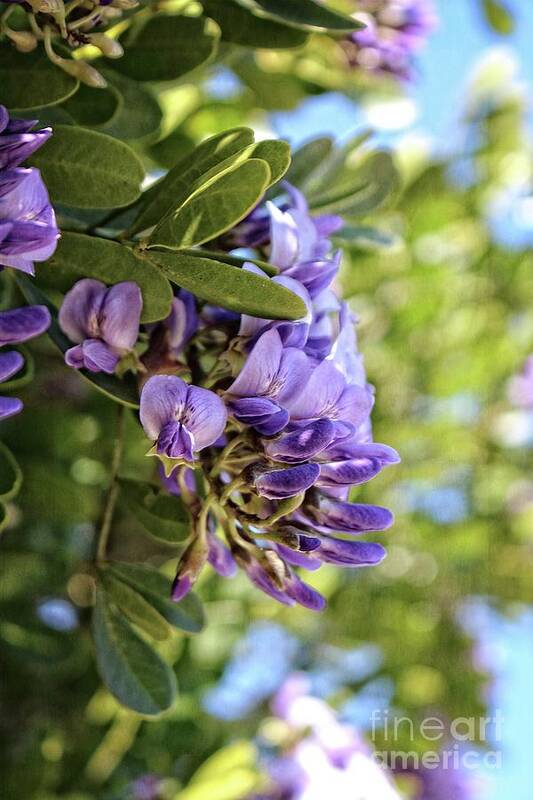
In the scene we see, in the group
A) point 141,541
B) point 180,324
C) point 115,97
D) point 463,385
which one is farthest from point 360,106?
point 180,324

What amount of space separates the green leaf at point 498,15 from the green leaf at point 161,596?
0.92 meters

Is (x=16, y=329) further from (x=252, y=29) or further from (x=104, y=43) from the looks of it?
(x=252, y=29)

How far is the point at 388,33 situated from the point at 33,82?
74 centimetres

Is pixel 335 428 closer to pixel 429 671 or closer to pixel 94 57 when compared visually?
pixel 94 57

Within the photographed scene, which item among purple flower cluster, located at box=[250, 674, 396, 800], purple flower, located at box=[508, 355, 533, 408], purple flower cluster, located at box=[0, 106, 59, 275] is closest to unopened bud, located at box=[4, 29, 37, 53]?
purple flower cluster, located at box=[0, 106, 59, 275]

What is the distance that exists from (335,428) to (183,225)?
182 millimetres

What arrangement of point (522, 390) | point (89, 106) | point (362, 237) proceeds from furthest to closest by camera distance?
point (522, 390) < point (362, 237) < point (89, 106)

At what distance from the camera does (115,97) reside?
2.83ft

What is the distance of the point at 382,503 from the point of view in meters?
1.83

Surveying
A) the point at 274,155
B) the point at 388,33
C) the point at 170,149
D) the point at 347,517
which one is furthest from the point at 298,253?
the point at 388,33

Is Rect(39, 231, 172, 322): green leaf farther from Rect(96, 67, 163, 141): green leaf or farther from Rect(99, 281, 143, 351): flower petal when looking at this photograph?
Rect(96, 67, 163, 141): green leaf

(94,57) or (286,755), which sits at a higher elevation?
(94,57)

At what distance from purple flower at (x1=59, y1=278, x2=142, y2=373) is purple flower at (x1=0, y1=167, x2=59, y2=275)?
0.10m

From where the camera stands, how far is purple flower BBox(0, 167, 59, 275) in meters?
0.65
